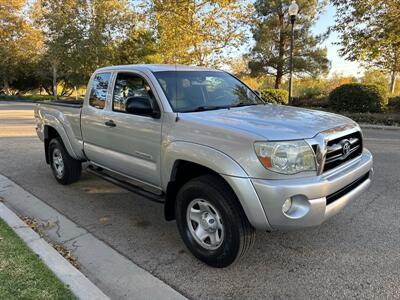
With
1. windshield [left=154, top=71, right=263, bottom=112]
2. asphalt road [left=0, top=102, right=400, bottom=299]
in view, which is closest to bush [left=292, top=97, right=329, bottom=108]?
asphalt road [left=0, top=102, right=400, bottom=299]

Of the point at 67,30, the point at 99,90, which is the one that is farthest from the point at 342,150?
the point at 67,30

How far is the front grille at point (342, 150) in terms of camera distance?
128 inches

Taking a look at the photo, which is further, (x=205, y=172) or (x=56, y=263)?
(x=205, y=172)

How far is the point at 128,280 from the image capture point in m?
3.25

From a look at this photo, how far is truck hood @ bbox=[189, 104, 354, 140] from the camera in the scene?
3.08 meters

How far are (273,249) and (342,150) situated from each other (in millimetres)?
1232

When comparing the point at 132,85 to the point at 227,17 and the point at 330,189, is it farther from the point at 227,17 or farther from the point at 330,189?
the point at 227,17

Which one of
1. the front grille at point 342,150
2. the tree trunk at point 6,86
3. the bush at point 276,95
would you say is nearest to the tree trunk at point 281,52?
the bush at point 276,95

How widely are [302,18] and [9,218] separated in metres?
24.0

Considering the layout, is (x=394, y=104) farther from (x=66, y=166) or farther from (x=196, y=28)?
(x=66, y=166)

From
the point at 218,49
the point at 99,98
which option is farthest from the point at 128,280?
the point at 218,49

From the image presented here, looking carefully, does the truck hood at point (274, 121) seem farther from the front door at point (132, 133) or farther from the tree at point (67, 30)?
the tree at point (67, 30)

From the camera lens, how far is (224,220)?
320 centimetres

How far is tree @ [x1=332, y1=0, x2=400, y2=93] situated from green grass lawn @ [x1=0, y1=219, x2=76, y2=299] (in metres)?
15.6
